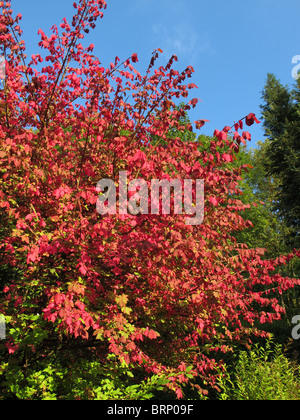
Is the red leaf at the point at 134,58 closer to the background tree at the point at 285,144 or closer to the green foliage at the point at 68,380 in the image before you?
the green foliage at the point at 68,380

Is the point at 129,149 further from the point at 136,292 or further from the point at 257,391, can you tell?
the point at 257,391

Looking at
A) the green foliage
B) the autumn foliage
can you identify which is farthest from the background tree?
the green foliage

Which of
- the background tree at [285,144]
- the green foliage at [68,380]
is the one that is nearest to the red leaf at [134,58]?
the green foliage at [68,380]

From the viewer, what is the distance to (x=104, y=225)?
389 centimetres

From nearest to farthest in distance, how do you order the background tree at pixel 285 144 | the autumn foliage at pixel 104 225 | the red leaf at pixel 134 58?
1. the autumn foliage at pixel 104 225
2. the red leaf at pixel 134 58
3. the background tree at pixel 285 144

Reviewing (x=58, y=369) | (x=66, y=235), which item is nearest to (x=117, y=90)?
(x=66, y=235)

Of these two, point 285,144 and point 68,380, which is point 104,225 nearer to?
point 68,380

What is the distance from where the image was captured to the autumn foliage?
401cm

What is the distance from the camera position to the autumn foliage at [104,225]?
401cm

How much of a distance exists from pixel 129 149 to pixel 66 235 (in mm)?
1608

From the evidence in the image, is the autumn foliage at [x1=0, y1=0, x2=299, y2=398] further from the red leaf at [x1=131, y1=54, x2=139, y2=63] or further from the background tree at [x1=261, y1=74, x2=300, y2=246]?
the background tree at [x1=261, y1=74, x2=300, y2=246]

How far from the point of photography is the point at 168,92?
16.8ft

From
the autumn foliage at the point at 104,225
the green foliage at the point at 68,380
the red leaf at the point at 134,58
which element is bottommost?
the green foliage at the point at 68,380
